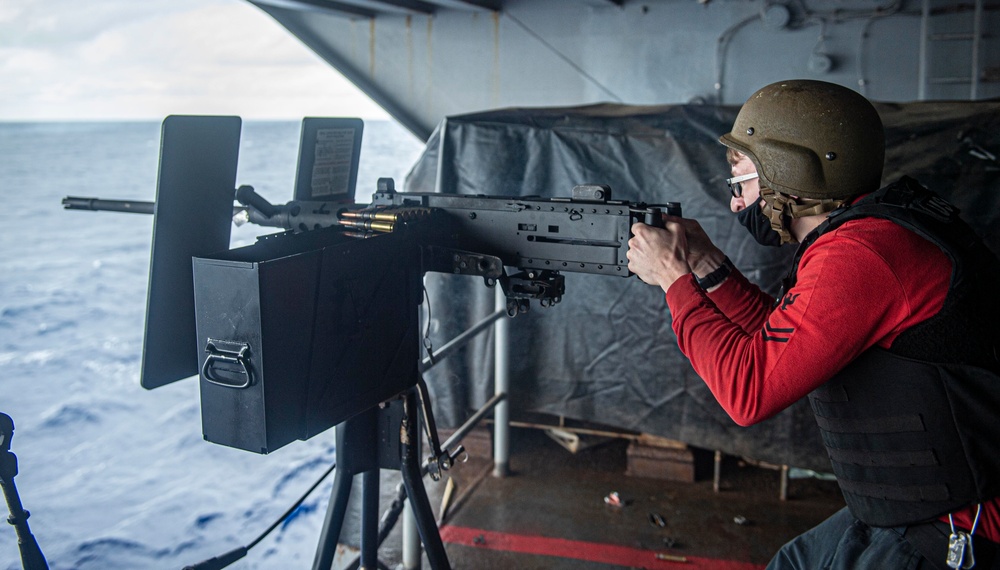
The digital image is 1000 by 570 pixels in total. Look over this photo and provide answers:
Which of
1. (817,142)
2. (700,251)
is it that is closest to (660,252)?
(700,251)

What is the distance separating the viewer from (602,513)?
11.4ft

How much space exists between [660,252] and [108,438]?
16.4 feet

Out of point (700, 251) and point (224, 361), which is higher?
point (700, 251)

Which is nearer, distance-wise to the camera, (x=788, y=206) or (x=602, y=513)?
(x=788, y=206)

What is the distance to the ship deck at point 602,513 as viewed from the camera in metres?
3.13

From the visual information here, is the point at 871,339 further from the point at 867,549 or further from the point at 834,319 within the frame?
the point at 867,549

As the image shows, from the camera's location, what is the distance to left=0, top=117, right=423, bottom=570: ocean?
405 cm

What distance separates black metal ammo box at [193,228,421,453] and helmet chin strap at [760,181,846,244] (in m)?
0.89

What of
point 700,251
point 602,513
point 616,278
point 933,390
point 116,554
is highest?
point 700,251

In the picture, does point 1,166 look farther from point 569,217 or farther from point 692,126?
point 569,217

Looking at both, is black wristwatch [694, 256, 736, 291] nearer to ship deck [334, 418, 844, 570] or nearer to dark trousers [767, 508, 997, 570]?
dark trousers [767, 508, 997, 570]

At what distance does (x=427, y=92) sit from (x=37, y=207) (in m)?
5.56

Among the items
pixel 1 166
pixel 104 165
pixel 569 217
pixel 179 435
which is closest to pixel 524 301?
pixel 569 217

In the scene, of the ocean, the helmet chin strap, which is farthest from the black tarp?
the helmet chin strap
